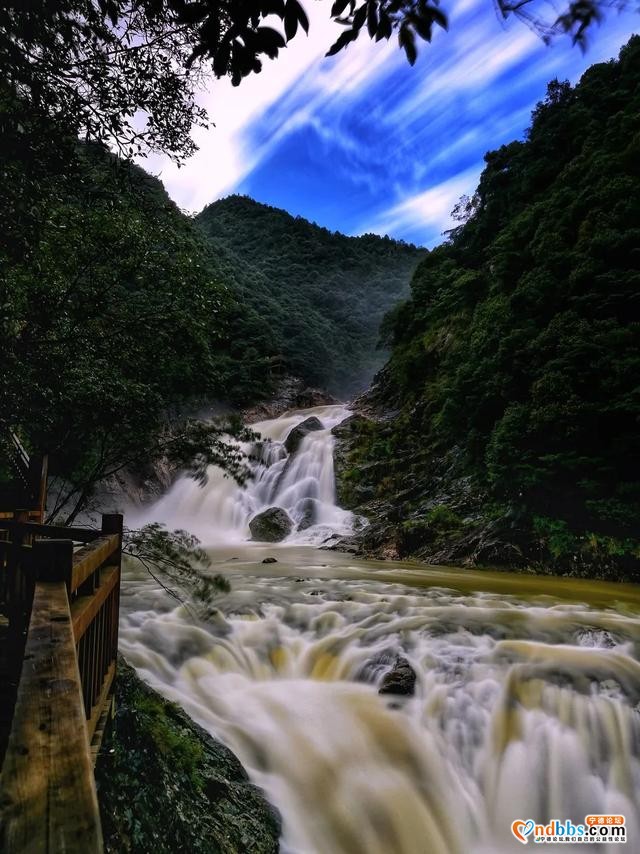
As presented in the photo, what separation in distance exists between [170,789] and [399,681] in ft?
8.83

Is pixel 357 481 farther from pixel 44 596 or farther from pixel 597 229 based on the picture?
pixel 44 596

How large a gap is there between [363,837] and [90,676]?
96.1 inches

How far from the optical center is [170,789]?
2.95 metres

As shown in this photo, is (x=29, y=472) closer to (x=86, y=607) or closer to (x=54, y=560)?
(x=86, y=607)

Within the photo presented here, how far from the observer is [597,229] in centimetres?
1237

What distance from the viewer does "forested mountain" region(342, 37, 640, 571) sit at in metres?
10.5

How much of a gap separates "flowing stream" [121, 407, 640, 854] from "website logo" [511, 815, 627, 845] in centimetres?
5

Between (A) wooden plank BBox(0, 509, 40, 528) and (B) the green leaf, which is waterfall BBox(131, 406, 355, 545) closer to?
(A) wooden plank BBox(0, 509, 40, 528)

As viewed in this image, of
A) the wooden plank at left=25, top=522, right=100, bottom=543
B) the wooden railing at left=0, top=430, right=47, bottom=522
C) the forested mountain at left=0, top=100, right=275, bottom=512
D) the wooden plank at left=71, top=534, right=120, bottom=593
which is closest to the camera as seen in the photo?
the wooden plank at left=71, top=534, right=120, bottom=593

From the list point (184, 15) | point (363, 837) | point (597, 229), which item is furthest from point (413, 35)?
A: point (597, 229)

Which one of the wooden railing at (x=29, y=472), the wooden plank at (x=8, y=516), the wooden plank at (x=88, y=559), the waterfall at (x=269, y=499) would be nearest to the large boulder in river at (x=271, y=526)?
the waterfall at (x=269, y=499)

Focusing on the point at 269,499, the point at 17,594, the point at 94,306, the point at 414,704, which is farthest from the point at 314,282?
the point at 17,594

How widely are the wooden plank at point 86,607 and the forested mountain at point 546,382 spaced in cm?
997

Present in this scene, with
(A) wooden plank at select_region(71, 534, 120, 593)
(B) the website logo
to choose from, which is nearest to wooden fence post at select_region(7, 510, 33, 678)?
(A) wooden plank at select_region(71, 534, 120, 593)
